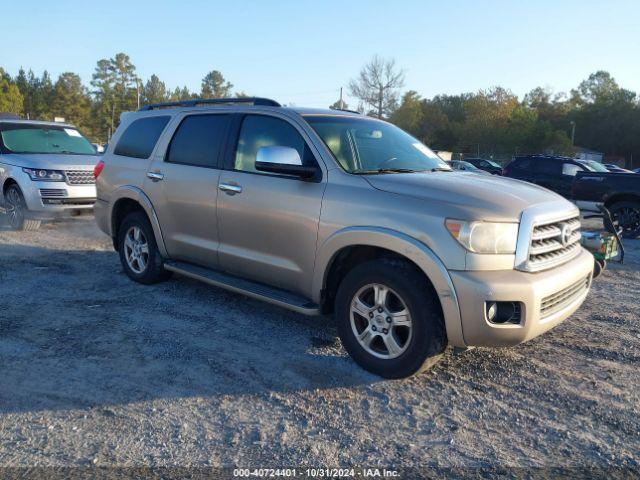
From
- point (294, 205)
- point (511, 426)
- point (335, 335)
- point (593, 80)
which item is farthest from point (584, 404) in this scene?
point (593, 80)

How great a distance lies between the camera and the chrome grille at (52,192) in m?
9.16

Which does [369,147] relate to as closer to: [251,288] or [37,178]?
[251,288]

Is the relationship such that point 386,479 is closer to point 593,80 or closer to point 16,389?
point 16,389

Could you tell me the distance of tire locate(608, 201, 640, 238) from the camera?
10.8 metres

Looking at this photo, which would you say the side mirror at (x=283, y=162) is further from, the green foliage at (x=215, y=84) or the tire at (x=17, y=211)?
the green foliage at (x=215, y=84)

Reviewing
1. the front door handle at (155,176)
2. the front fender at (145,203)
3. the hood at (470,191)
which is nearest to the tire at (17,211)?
the front fender at (145,203)

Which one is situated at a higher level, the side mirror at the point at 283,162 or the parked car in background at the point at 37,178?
the side mirror at the point at 283,162

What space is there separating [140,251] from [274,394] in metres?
3.06

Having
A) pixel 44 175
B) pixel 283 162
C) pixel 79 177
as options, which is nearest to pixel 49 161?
pixel 44 175

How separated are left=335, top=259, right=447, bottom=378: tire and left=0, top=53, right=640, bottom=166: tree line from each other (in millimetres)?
62104

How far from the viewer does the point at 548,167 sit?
53.2 ft

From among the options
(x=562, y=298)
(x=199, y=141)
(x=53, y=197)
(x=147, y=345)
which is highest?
(x=199, y=141)

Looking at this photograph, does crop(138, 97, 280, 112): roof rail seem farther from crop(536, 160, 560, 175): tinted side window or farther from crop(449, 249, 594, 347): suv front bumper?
crop(536, 160, 560, 175): tinted side window

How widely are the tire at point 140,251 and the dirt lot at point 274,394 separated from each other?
46cm
